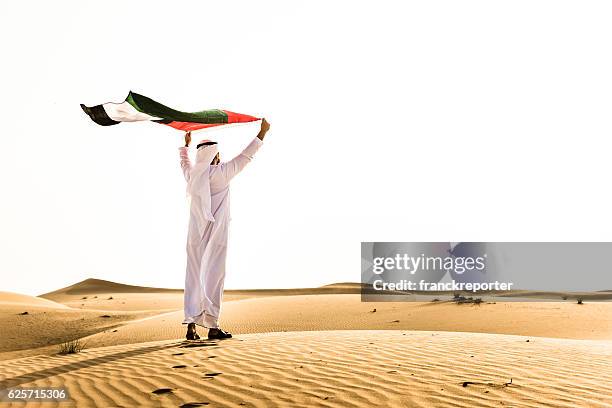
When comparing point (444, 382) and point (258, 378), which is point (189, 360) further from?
point (444, 382)

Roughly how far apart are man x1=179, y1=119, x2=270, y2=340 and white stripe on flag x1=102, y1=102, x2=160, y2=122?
4.01ft

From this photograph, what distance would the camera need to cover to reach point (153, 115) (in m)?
10.1

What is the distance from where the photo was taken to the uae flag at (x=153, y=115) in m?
9.70

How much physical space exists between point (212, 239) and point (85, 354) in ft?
7.83

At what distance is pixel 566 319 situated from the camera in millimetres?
17844

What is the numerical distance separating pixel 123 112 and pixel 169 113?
739 millimetres

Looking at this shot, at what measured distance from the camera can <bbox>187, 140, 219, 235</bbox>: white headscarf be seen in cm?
1065

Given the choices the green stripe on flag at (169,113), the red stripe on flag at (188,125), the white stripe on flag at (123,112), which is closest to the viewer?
the white stripe on flag at (123,112)

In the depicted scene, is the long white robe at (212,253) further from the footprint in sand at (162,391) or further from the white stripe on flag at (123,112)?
the footprint in sand at (162,391)

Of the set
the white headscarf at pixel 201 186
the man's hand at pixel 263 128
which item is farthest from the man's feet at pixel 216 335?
the man's hand at pixel 263 128

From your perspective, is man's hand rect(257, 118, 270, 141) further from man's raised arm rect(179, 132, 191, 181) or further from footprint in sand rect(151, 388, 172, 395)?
footprint in sand rect(151, 388, 172, 395)

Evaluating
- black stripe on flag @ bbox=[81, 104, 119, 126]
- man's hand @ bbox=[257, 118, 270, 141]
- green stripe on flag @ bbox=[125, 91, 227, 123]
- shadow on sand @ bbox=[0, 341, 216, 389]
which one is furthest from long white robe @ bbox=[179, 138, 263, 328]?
black stripe on flag @ bbox=[81, 104, 119, 126]

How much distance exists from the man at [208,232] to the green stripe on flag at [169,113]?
39 centimetres

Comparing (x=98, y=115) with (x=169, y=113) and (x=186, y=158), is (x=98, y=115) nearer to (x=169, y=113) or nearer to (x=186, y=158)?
(x=169, y=113)
